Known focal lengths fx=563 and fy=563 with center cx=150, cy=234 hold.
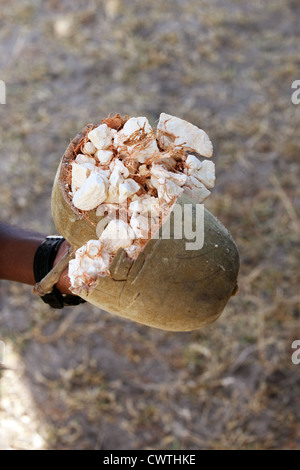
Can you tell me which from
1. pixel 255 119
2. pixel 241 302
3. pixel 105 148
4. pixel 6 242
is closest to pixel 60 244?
pixel 6 242

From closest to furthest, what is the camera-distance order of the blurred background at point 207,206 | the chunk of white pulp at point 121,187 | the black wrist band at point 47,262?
the chunk of white pulp at point 121,187 < the black wrist band at point 47,262 < the blurred background at point 207,206

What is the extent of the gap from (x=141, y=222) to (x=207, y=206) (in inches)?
57.3

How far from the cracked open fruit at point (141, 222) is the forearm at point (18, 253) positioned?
0.24 metres

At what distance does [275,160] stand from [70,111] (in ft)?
3.63

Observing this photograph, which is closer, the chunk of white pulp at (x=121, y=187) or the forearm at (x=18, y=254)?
the chunk of white pulp at (x=121, y=187)

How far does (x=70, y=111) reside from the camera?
2994mm

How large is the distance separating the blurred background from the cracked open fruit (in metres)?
0.84

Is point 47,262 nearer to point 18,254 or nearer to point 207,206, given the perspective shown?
point 18,254

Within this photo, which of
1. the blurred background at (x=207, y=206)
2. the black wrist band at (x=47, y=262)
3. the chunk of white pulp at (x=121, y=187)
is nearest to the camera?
the chunk of white pulp at (x=121, y=187)

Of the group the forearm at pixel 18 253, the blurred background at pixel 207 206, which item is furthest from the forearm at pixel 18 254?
the blurred background at pixel 207 206

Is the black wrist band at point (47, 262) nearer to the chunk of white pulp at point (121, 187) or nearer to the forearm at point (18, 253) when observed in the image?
the forearm at point (18, 253)

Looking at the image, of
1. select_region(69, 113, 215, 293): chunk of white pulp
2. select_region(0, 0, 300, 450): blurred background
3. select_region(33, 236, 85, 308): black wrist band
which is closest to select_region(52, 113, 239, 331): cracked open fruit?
select_region(69, 113, 215, 293): chunk of white pulp

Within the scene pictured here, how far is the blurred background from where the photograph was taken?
187 cm

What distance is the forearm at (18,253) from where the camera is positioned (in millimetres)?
1376
